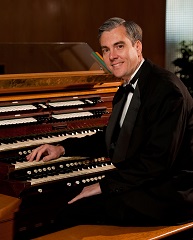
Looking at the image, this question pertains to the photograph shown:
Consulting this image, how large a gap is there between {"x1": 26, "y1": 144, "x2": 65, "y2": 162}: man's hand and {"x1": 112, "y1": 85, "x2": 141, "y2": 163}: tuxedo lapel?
1.25 ft

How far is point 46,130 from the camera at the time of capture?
3.17m

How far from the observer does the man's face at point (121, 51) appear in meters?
2.58

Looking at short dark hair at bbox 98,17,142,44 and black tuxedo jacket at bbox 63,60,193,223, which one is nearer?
black tuxedo jacket at bbox 63,60,193,223

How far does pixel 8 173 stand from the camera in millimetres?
2574

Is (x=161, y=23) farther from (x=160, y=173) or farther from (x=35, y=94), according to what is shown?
(x=160, y=173)

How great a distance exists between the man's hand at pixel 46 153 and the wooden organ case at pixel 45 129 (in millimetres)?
38

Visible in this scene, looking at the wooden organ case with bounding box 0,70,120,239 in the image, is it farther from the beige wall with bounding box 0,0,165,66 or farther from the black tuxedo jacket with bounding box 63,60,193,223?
the beige wall with bounding box 0,0,165,66

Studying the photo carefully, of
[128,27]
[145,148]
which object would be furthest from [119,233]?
[128,27]

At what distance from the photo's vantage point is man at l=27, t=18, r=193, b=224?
93.6 inches

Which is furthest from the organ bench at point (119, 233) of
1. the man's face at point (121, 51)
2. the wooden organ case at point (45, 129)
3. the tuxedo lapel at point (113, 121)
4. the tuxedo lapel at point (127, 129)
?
the man's face at point (121, 51)

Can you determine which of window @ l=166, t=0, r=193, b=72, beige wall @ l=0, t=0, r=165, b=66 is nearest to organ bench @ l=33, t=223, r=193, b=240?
beige wall @ l=0, t=0, r=165, b=66

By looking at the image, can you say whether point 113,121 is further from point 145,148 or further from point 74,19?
point 74,19

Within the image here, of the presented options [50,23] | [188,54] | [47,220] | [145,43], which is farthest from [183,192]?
[188,54]

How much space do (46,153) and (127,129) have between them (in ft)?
1.70
